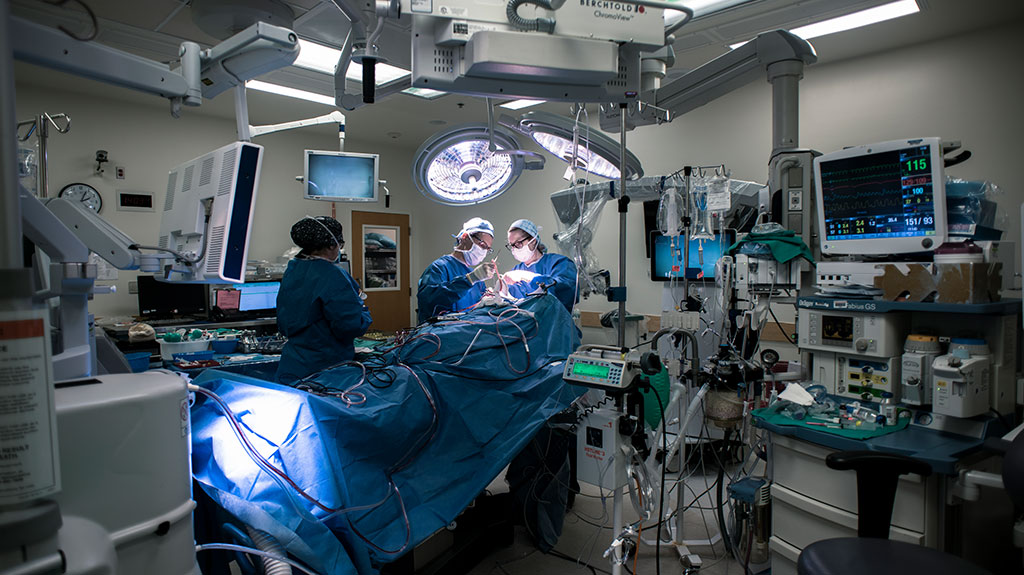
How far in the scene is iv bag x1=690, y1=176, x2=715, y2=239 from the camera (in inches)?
114

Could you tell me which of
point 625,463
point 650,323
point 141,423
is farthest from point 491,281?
point 141,423

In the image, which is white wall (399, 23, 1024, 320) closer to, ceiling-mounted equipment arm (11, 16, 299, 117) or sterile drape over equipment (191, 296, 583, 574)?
sterile drape over equipment (191, 296, 583, 574)

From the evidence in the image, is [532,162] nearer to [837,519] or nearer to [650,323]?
[837,519]

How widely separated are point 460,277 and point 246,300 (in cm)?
218

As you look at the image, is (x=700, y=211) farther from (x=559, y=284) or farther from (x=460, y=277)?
(x=460, y=277)

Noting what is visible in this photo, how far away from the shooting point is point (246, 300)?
4836mm

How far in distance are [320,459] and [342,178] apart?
283 centimetres

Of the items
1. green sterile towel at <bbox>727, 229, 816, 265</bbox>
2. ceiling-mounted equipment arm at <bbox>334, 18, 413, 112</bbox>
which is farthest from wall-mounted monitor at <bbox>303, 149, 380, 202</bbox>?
green sterile towel at <bbox>727, 229, 816, 265</bbox>

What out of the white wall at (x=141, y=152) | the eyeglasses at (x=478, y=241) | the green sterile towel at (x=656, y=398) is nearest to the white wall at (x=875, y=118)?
the eyeglasses at (x=478, y=241)

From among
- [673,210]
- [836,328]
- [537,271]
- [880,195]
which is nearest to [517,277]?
[537,271]

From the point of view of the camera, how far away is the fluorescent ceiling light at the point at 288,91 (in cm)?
462

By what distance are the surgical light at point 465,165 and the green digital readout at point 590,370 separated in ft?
3.57

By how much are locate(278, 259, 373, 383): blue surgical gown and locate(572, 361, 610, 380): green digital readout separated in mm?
1192

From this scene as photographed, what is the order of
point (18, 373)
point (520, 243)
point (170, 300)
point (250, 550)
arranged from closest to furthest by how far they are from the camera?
point (18, 373) → point (250, 550) → point (520, 243) → point (170, 300)
